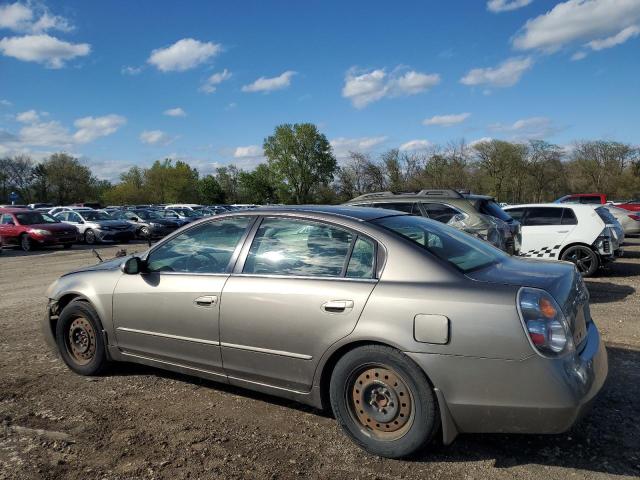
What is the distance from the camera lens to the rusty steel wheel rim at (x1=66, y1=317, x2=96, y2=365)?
4.71m

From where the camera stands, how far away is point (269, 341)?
3.53 metres

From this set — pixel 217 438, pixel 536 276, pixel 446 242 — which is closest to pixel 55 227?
pixel 217 438

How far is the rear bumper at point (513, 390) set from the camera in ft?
8.96

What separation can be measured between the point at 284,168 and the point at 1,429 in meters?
88.1

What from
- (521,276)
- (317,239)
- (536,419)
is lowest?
(536,419)

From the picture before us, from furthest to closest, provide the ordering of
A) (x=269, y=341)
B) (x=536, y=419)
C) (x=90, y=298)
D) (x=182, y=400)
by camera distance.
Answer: (x=90, y=298) < (x=182, y=400) < (x=269, y=341) < (x=536, y=419)

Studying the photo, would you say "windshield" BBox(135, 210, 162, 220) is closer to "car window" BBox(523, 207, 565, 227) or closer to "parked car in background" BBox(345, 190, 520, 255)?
"parked car in background" BBox(345, 190, 520, 255)

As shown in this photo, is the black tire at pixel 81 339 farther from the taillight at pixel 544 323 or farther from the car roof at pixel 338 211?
the taillight at pixel 544 323

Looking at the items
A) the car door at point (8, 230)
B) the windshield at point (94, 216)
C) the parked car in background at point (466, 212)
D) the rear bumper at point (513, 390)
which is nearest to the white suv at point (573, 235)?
the parked car in background at point (466, 212)

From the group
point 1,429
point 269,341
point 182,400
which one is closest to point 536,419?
point 269,341

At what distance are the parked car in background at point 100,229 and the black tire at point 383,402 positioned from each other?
71.8ft

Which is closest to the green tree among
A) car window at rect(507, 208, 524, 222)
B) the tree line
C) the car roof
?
the tree line

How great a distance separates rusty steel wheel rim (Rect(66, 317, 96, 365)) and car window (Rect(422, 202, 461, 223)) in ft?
19.5

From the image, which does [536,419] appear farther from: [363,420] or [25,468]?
[25,468]
